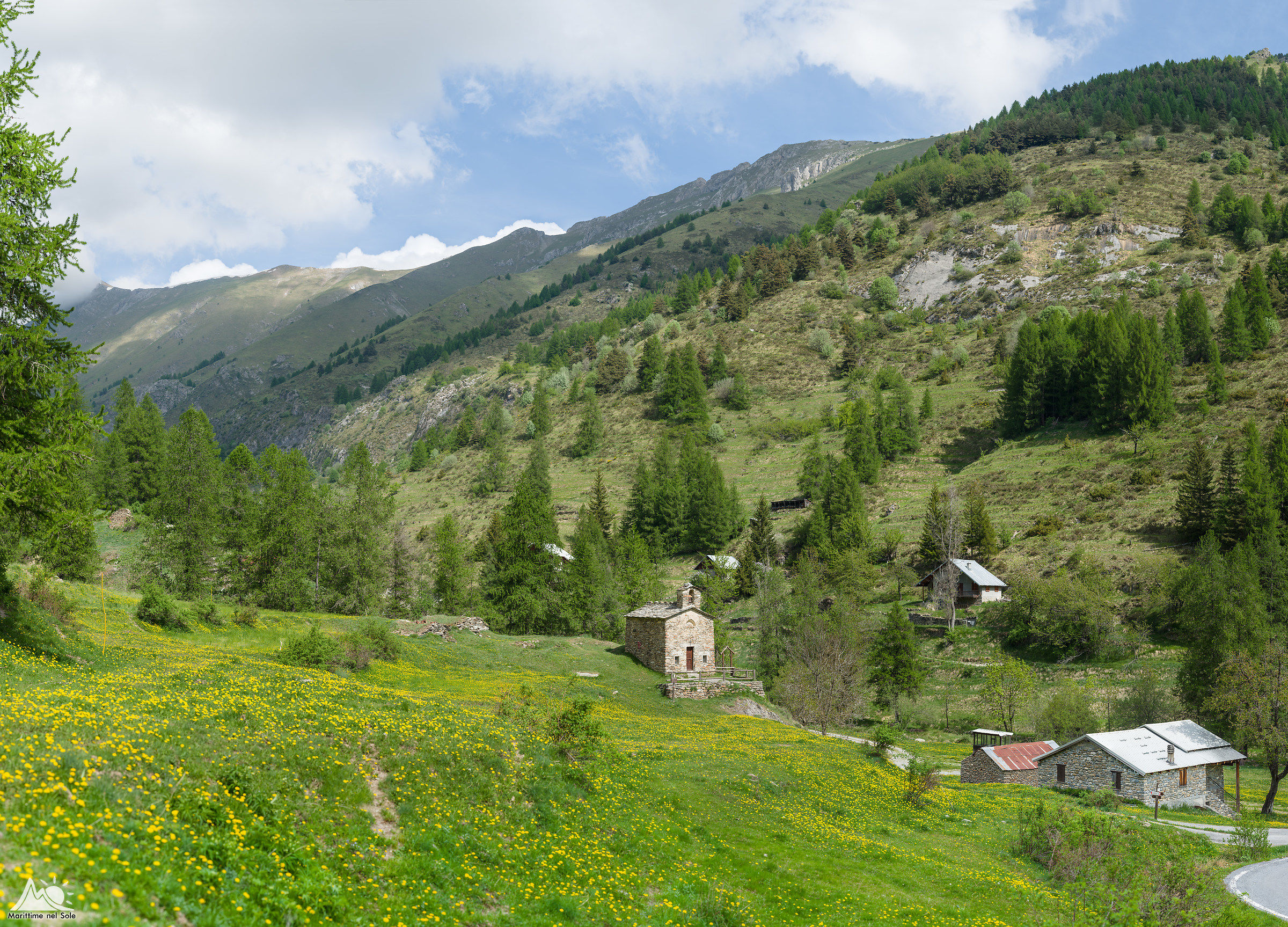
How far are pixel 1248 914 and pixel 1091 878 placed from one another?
4514mm

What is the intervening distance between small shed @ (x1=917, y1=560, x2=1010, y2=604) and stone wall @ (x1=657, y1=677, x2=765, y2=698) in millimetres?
38260

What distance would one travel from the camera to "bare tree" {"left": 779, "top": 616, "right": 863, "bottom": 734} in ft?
168

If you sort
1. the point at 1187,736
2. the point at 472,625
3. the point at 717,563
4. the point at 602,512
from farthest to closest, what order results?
the point at 602,512
the point at 717,563
the point at 472,625
the point at 1187,736

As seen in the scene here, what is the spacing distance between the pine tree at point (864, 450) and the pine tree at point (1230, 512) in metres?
44.2

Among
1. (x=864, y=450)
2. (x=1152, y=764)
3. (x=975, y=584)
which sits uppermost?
(x=864, y=450)

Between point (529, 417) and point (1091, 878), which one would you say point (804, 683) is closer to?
point (1091, 878)

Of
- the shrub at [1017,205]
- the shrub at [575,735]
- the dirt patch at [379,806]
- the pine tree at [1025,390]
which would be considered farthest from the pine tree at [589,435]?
the dirt patch at [379,806]

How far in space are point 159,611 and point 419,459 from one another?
126 metres

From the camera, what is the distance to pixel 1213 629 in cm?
5341

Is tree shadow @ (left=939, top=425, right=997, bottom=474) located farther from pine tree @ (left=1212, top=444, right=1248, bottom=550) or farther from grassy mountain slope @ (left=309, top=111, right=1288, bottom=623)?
pine tree @ (left=1212, top=444, right=1248, bottom=550)

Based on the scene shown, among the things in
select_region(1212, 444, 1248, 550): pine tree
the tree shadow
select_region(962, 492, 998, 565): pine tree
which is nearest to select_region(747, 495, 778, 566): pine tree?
Answer: select_region(962, 492, 998, 565): pine tree

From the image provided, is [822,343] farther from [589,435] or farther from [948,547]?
[948,547]

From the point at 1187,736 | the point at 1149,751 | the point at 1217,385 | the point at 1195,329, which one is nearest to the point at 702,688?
the point at 1149,751

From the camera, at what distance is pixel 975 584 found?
77.6 meters
